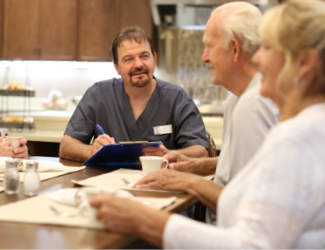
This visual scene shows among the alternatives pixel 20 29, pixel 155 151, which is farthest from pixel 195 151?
pixel 20 29

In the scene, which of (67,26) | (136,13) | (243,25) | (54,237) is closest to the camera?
(54,237)

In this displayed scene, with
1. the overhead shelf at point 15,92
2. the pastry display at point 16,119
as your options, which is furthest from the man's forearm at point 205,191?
the pastry display at point 16,119

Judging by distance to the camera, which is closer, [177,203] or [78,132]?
[177,203]

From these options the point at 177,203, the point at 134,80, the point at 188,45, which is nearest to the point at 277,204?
the point at 177,203

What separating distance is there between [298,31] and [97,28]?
3.70 metres

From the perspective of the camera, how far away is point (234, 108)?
128cm

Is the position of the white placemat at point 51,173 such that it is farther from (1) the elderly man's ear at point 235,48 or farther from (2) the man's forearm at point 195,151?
(1) the elderly man's ear at point 235,48

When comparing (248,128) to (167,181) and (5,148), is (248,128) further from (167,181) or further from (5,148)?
(5,148)

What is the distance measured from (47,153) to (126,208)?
282 cm

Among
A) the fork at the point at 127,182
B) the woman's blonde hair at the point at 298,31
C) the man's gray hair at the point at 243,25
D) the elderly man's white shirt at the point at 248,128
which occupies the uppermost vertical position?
the man's gray hair at the point at 243,25

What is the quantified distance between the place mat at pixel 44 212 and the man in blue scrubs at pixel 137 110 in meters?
1.00

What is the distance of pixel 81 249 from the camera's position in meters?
0.68

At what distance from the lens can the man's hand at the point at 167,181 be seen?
44.3 inches

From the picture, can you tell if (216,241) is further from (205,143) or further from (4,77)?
(4,77)
